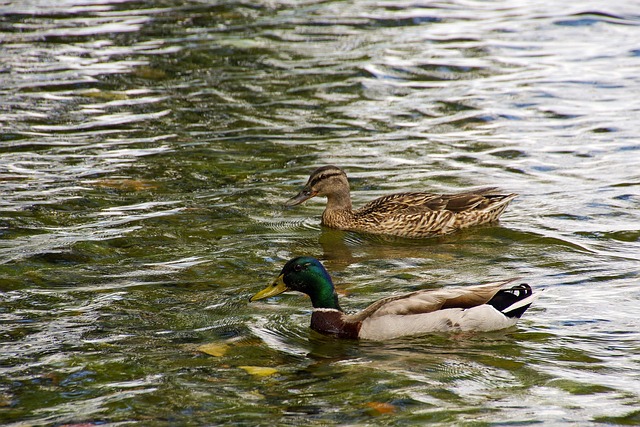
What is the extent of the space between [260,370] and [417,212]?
182 inches

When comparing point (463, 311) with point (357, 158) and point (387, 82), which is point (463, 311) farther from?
point (387, 82)

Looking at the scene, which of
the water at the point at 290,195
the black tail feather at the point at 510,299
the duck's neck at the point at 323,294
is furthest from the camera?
the duck's neck at the point at 323,294

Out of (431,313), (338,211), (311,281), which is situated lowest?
(338,211)

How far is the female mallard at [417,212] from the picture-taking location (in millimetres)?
12398

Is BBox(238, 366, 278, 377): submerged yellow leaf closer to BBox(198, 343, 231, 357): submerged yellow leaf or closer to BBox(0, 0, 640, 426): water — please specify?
BBox(0, 0, 640, 426): water

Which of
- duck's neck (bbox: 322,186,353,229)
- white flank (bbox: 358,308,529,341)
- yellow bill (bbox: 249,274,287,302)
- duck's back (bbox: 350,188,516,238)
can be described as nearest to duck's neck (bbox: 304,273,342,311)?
yellow bill (bbox: 249,274,287,302)

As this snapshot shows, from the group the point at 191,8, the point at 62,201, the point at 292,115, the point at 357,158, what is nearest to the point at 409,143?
the point at 357,158

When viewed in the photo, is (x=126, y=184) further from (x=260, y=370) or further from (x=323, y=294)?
(x=260, y=370)

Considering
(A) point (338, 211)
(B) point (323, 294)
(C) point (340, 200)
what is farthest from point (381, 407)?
(C) point (340, 200)

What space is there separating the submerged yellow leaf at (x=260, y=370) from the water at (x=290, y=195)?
0.02 metres

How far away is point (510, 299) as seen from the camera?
9055 mm

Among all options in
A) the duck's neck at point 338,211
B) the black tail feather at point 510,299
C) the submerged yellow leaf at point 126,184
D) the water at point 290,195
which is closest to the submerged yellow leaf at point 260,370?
the water at point 290,195

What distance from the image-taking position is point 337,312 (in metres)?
9.16

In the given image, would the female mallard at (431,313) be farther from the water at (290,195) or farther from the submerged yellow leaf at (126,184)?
the submerged yellow leaf at (126,184)
